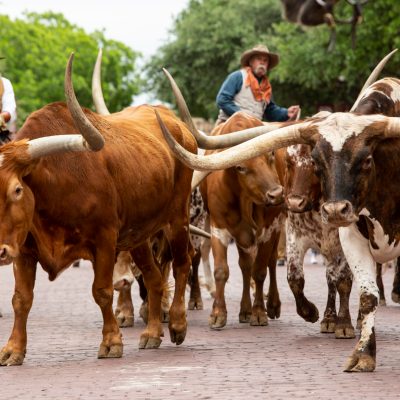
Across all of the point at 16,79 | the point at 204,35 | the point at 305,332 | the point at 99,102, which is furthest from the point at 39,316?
the point at 16,79

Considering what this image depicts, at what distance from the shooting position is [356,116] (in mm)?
9609

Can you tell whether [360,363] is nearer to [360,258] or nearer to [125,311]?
[360,258]

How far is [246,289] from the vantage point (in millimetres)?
13516

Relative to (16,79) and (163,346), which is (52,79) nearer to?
(16,79)

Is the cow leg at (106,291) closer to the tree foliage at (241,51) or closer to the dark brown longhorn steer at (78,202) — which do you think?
the dark brown longhorn steer at (78,202)

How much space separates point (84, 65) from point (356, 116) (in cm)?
7776

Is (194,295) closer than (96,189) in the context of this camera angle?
No

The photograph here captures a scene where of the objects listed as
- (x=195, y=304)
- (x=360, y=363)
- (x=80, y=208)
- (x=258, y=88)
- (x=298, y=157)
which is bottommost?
(x=360, y=363)

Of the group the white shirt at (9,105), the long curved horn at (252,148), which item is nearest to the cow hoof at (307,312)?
the long curved horn at (252,148)

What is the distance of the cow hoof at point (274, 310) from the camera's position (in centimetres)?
1374

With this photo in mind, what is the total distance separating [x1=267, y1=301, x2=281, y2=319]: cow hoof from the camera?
1374cm

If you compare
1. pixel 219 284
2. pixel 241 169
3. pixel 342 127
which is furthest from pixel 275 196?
pixel 342 127

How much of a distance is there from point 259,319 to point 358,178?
385cm

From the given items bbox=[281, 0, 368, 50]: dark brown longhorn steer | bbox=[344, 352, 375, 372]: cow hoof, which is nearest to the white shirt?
bbox=[281, 0, 368, 50]: dark brown longhorn steer
